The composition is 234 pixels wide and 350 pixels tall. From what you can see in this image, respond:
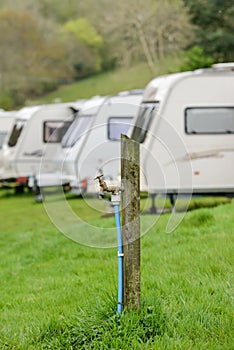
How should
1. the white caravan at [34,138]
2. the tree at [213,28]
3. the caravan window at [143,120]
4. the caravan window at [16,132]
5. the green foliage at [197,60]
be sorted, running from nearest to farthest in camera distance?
the caravan window at [143,120]
the white caravan at [34,138]
the caravan window at [16,132]
the tree at [213,28]
the green foliage at [197,60]

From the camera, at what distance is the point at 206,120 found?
39.3 feet

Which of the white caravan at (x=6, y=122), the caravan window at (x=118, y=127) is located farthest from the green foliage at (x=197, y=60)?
the caravan window at (x=118, y=127)

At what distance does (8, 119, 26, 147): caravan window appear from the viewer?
18531 mm

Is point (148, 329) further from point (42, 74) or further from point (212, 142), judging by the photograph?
point (42, 74)

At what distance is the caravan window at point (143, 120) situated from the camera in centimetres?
1162

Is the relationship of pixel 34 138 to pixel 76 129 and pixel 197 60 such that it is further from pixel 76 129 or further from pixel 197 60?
pixel 197 60

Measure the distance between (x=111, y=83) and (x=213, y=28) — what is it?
73.9ft

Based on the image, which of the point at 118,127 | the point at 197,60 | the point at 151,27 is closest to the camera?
the point at 118,127

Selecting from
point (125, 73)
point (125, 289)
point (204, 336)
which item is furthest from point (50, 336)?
point (125, 73)

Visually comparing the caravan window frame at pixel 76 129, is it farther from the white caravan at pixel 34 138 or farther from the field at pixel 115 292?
the field at pixel 115 292

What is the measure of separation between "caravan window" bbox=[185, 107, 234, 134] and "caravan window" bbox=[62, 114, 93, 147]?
315 centimetres

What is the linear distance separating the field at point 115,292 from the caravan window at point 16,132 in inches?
393

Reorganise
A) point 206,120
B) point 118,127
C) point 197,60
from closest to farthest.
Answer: point 206,120
point 118,127
point 197,60

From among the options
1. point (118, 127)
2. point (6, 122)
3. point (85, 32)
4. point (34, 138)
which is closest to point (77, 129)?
point (118, 127)
